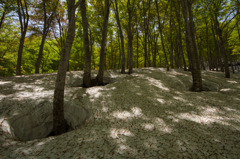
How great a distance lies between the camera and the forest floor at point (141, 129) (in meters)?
3.17

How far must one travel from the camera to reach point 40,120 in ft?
17.3

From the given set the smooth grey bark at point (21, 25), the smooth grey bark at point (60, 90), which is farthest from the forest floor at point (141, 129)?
the smooth grey bark at point (21, 25)

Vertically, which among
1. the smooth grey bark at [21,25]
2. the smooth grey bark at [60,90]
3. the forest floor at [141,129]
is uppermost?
the smooth grey bark at [21,25]

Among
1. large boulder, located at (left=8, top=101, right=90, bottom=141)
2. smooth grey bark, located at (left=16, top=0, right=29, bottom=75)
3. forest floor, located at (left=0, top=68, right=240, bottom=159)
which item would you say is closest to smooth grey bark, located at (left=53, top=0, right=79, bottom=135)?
large boulder, located at (left=8, top=101, right=90, bottom=141)

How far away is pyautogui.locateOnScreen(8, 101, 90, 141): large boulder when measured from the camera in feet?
15.0

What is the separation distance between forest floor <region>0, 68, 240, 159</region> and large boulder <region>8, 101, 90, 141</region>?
0.36 metres

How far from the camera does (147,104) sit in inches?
252

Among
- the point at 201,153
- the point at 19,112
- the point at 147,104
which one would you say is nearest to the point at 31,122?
the point at 19,112

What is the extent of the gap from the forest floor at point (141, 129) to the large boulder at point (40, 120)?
0.36m

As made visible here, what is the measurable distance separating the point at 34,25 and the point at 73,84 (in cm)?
1298

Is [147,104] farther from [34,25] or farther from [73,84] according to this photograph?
[34,25]

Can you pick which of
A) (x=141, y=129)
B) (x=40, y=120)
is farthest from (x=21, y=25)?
(x=141, y=129)

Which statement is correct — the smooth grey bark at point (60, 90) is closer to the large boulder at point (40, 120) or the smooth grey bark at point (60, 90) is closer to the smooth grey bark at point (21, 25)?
the large boulder at point (40, 120)

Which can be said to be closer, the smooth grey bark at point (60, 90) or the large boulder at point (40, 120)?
the large boulder at point (40, 120)
